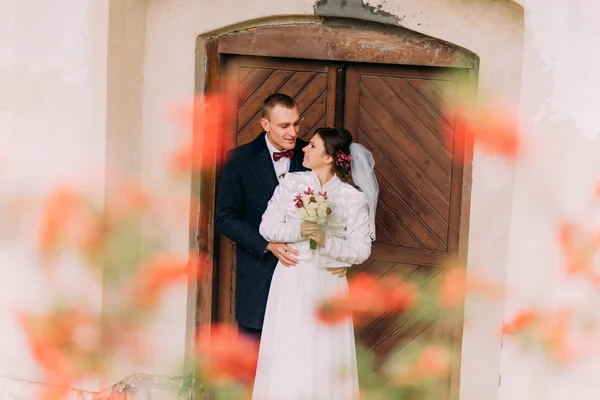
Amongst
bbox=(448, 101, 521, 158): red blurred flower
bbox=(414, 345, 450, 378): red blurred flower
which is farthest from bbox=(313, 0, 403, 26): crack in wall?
bbox=(414, 345, 450, 378): red blurred flower

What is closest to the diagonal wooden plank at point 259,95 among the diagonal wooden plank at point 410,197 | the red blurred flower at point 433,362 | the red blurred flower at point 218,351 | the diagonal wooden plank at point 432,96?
the diagonal wooden plank at point 410,197

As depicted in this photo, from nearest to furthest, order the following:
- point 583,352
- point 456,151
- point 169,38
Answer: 1. point 583,352
2. point 456,151
3. point 169,38

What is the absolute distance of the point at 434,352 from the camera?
18.0ft

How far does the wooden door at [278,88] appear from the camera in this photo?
5.53 metres

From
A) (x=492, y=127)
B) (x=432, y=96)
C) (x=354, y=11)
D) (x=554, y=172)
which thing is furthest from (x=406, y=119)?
(x=554, y=172)

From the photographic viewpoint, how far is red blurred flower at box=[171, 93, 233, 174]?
569 centimetres

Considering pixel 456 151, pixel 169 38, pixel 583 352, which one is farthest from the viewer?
pixel 169 38

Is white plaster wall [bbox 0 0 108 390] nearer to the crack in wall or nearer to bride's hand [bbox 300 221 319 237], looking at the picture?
the crack in wall

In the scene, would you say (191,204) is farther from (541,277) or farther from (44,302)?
(541,277)

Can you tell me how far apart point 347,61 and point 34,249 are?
2121 millimetres

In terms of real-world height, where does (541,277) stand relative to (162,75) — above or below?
below

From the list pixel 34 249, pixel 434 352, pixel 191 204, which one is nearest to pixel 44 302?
pixel 34 249

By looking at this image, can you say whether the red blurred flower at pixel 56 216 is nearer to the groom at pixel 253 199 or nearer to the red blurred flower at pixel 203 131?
the red blurred flower at pixel 203 131

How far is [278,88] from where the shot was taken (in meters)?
5.63
